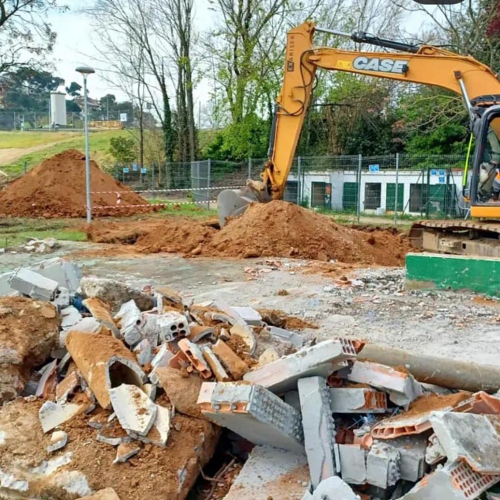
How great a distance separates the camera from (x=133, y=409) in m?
3.90

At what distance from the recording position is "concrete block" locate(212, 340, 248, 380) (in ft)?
14.1

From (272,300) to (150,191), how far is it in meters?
22.4

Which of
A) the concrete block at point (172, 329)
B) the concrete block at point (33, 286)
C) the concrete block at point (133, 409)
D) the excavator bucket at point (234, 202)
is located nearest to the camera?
the concrete block at point (133, 409)

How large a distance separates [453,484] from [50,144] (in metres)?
45.8

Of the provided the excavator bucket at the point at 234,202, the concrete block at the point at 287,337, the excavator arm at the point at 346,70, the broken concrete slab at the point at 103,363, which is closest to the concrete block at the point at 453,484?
the broken concrete slab at the point at 103,363

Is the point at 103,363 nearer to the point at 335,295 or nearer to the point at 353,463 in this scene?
the point at 353,463

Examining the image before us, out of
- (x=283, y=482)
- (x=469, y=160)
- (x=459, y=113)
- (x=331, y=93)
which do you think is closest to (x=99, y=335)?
(x=283, y=482)

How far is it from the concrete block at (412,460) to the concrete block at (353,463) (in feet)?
0.68

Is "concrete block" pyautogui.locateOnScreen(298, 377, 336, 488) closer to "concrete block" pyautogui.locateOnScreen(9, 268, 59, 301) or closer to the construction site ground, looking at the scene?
the construction site ground

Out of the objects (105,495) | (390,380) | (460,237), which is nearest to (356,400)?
(390,380)

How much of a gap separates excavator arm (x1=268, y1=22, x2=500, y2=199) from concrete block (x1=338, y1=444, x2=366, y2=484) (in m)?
7.49

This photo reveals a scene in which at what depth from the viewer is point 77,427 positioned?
155 inches

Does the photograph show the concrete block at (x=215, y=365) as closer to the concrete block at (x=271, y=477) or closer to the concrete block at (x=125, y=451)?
the concrete block at (x=271, y=477)

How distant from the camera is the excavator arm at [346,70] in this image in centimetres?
1027
